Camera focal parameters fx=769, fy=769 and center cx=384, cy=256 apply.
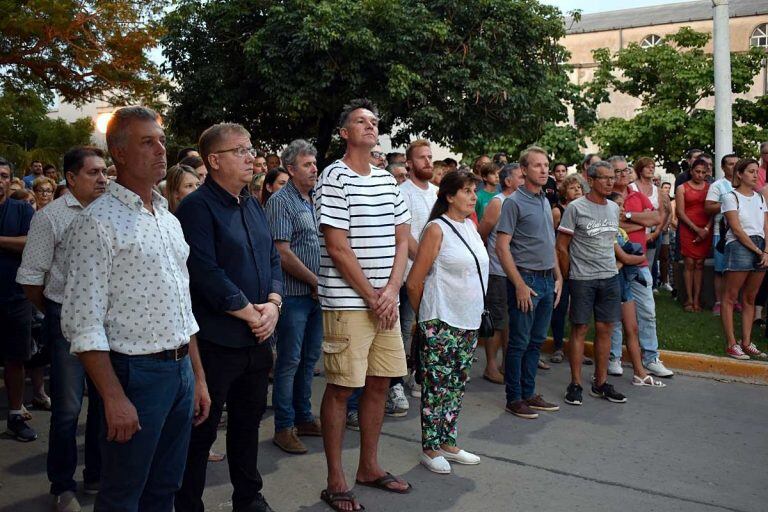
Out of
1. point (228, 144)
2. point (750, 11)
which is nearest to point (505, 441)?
point (228, 144)

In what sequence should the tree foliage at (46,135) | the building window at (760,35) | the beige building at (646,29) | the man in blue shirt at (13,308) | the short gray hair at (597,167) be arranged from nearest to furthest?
the man in blue shirt at (13,308) → the short gray hair at (597,167) → the tree foliage at (46,135) → the building window at (760,35) → the beige building at (646,29)

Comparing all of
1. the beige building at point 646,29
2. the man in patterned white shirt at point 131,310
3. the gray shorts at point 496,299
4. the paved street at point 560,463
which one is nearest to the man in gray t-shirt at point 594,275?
the paved street at point 560,463

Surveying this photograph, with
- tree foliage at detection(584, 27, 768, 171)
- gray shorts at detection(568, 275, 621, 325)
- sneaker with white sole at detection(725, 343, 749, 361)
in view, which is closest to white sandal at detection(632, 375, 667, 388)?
gray shorts at detection(568, 275, 621, 325)

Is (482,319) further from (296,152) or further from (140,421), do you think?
(140,421)

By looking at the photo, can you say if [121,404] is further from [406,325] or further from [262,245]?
[406,325]

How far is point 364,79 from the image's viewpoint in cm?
1875

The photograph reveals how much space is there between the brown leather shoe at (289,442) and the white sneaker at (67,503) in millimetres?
1428

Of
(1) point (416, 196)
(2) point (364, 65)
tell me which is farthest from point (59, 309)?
(2) point (364, 65)

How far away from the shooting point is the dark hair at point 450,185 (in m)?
5.05

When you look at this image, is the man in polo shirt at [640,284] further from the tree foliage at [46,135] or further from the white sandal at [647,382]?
the tree foliage at [46,135]

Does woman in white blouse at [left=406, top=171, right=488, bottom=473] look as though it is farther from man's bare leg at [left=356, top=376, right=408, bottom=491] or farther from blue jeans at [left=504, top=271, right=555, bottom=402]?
blue jeans at [left=504, top=271, right=555, bottom=402]

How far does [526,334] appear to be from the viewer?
6.19 m

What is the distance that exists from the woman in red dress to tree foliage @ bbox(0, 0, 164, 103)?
340 inches

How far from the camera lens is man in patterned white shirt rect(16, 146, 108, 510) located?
4309mm
